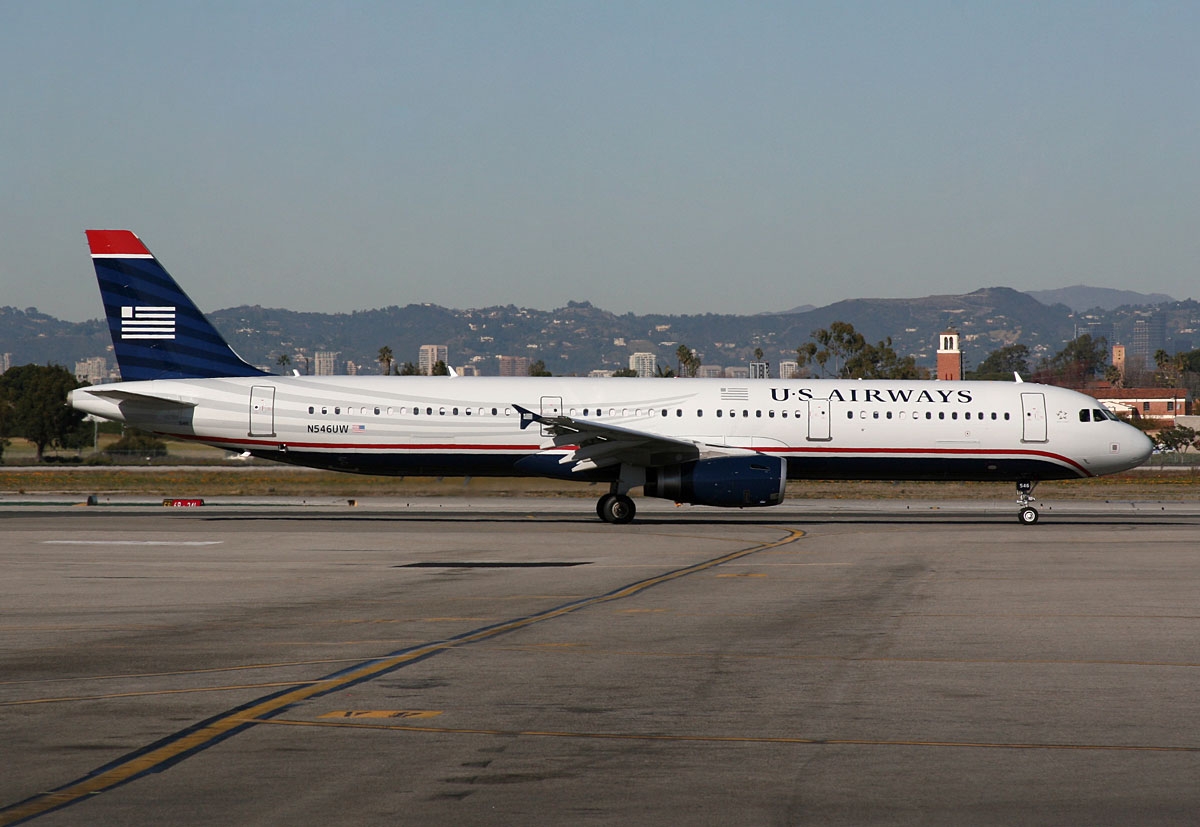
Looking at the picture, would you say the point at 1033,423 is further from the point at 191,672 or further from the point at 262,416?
the point at 191,672

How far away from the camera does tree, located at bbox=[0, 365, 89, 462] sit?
8525 cm

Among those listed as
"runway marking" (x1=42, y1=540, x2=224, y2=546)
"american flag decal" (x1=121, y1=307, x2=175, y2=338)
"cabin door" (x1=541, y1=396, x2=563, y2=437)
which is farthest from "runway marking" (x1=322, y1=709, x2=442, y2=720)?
"american flag decal" (x1=121, y1=307, x2=175, y2=338)

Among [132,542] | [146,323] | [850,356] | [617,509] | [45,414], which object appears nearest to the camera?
[132,542]

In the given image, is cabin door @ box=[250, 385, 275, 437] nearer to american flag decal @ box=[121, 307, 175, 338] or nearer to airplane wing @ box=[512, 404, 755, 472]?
american flag decal @ box=[121, 307, 175, 338]

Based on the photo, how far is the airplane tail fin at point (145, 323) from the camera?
33.5 meters

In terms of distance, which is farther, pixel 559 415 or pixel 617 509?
pixel 559 415

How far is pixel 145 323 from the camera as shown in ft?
110

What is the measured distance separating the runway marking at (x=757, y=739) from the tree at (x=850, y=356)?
324 feet

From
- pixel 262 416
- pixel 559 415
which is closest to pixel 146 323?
pixel 262 416

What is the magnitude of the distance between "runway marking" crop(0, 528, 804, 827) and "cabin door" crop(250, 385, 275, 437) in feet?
63.1

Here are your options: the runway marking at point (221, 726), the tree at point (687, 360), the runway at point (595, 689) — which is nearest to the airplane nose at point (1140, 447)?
the runway at point (595, 689)

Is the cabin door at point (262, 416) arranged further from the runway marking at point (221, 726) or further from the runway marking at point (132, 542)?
the runway marking at point (221, 726)

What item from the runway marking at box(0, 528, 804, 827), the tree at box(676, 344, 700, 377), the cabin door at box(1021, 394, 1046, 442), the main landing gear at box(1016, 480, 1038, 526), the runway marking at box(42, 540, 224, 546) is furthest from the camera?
the tree at box(676, 344, 700, 377)

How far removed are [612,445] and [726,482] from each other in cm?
294
